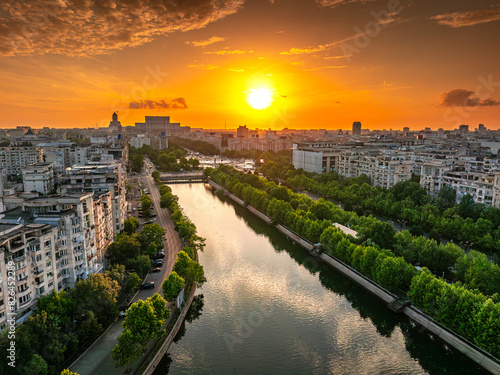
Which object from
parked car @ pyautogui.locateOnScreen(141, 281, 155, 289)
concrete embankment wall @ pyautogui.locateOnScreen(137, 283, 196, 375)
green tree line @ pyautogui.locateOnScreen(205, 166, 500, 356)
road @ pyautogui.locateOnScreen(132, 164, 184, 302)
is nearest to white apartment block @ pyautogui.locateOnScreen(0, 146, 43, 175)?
road @ pyautogui.locateOnScreen(132, 164, 184, 302)

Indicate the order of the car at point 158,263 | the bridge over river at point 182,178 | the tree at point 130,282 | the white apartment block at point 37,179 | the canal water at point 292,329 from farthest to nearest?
the bridge over river at point 182,178, the white apartment block at point 37,179, the car at point 158,263, the tree at point 130,282, the canal water at point 292,329

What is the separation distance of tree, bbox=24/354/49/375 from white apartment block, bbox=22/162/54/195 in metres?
20.5

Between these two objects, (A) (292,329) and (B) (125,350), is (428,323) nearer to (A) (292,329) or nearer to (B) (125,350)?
(A) (292,329)

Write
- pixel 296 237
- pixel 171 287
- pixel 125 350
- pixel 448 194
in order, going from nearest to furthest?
pixel 125 350 → pixel 171 287 → pixel 296 237 → pixel 448 194

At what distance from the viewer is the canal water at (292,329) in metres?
10.6

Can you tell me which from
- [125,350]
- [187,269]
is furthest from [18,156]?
[125,350]

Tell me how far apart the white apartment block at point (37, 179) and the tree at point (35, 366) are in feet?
67.3

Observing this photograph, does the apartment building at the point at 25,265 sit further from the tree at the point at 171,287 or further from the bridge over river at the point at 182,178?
the bridge over river at the point at 182,178

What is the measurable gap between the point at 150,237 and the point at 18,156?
1238 inches

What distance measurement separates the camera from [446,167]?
86.9 ft

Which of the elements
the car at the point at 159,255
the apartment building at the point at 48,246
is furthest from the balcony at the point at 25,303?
the car at the point at 159,255

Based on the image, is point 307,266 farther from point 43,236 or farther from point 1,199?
point 1,199

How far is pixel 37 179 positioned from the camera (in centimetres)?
2645

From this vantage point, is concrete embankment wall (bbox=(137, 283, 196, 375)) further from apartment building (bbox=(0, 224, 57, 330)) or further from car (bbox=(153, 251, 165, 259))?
apartment building (bbox=(0, 224, 57, 330))
